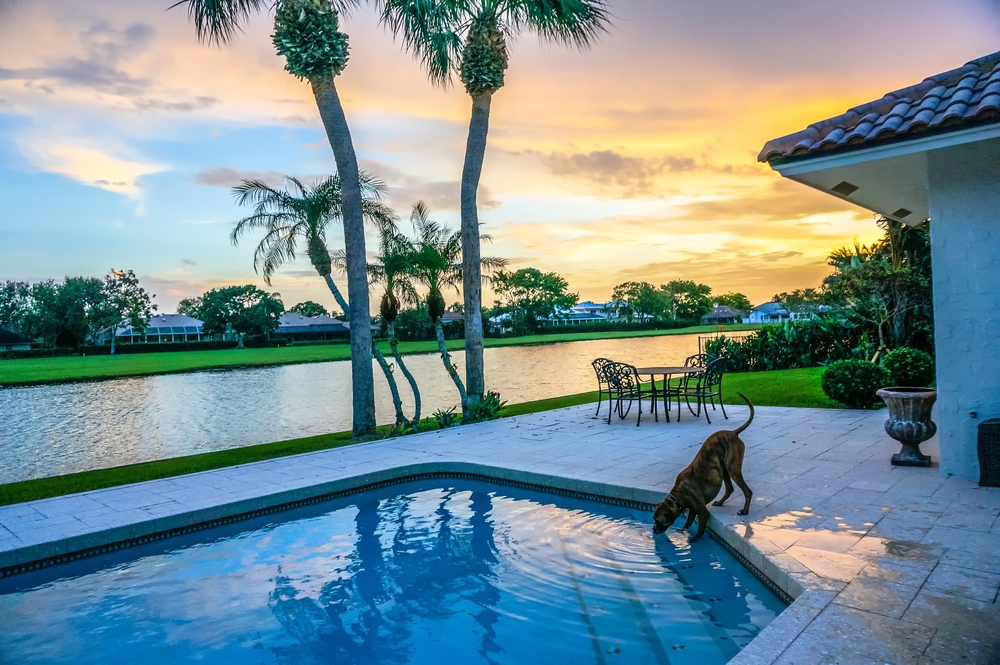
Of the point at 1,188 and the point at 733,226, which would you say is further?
the point at 733,226

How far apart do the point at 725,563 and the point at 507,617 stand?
1606 millimetres

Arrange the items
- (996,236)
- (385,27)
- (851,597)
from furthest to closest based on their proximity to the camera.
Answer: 1. (385,27)
2. (996,236)
3. (851,597)

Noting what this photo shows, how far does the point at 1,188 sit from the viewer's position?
2022 cm

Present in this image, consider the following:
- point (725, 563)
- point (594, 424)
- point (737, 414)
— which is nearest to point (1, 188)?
point (594, 424)

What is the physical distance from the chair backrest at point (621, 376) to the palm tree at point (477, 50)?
8.75ft

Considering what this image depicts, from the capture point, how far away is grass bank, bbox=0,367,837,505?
7145mm

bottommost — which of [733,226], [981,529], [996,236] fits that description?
[981,529]

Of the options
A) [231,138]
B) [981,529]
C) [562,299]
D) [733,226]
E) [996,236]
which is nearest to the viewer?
[981,529]

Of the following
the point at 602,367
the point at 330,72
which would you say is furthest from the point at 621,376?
the point at 330,72

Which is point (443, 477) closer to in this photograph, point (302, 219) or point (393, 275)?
point (393, 275)

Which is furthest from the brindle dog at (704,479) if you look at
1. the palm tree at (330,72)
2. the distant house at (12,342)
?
the distant house at (12,342)

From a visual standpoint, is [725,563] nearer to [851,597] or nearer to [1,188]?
[851,597]

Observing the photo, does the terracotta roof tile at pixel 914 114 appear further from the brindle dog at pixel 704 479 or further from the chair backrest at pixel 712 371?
the chair backrest at pixel 712 371

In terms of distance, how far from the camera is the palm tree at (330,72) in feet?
33.2
